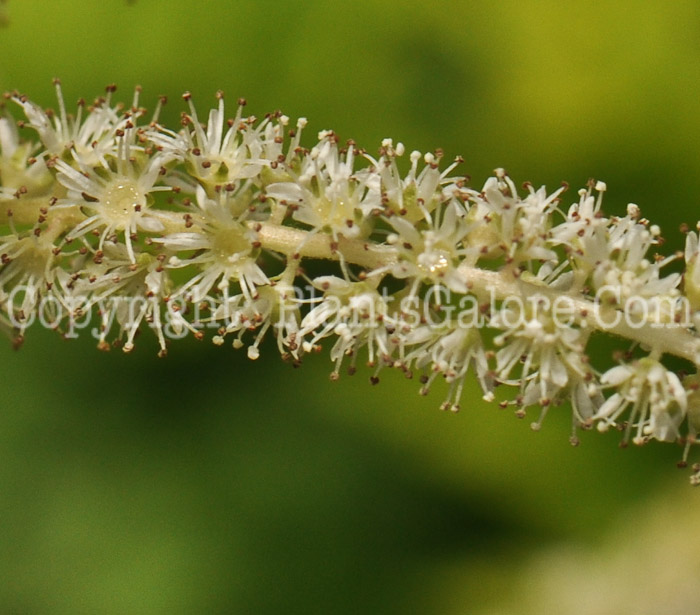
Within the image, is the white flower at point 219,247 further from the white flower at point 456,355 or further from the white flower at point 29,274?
the white flower at point 456,355

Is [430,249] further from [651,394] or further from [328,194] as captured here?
[651,394]

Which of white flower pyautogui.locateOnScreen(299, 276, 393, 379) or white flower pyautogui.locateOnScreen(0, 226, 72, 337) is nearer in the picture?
white flower pyautogui.locateOnScreen(299, 276, 393, 379)

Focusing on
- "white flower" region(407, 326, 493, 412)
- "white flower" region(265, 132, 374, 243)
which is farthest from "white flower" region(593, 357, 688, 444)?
"white flower" region(265, 132, 374, 243)

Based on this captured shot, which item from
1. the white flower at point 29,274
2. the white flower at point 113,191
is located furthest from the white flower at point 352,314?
the white flower at point 29,274

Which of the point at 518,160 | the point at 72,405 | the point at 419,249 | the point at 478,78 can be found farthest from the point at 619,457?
the point at 72,405

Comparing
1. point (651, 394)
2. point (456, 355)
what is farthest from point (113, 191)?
point (651, 394)

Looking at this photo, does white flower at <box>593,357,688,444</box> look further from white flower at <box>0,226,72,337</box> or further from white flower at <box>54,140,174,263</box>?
white flower at <box>0,226,72,337</box>
